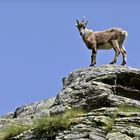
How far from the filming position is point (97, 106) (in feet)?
72.2

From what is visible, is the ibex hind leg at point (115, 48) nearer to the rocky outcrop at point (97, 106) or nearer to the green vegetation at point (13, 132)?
the rocky outcrop at point (97, 106)

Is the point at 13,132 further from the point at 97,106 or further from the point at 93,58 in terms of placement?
the point at 93,58

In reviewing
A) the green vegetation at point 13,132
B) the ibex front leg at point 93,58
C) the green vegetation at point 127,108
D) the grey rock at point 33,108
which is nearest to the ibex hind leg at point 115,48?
the ibex front leg at point 93,58

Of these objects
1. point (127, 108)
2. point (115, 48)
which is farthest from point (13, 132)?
point (115, 48)

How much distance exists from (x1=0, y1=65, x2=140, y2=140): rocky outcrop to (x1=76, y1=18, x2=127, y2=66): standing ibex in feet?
8.57

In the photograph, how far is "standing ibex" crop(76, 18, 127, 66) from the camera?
94.7 feet

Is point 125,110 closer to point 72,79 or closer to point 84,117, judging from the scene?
point 84,117

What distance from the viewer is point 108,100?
2183cm

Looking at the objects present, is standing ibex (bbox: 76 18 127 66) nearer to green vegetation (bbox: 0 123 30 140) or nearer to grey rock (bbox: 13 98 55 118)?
grey rock (bbox: 13 98 55 118)

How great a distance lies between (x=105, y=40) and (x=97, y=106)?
307 inches

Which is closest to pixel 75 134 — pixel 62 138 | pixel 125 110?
pixel 62 138

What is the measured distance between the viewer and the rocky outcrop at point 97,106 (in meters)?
18.2

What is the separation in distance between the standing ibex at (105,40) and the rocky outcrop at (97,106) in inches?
103

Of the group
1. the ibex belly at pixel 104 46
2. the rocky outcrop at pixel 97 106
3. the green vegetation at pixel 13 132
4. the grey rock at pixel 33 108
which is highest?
the ibex belly at pixel 104 46
